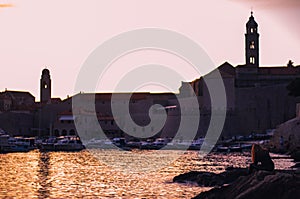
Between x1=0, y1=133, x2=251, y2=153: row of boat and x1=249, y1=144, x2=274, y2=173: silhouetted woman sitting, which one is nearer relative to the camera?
x1=249, y1=144, x2=274, y2=173: silhouetted woman sitting

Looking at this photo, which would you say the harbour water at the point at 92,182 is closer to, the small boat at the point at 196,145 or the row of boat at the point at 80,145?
the row of boat at the point at 80,145

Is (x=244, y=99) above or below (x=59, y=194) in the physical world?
above

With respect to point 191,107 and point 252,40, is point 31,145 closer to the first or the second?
point 191,107

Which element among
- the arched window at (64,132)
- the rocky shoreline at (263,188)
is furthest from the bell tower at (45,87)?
the rocky shoreline at (263,188)

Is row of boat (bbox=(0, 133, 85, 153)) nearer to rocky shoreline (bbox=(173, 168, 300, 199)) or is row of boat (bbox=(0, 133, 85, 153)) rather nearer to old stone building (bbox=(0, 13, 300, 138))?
old stone building (bbox=(0, 13, 300, 138))

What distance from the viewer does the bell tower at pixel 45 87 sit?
71.5m

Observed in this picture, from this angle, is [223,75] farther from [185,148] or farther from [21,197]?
[21,197]

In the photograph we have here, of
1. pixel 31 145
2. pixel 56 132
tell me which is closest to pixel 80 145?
pixel 31 145

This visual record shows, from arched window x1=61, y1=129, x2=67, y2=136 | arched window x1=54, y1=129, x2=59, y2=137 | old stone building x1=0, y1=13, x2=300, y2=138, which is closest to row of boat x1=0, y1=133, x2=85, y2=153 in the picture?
old stone building x1=0, y1=13, x2=300, y2=138

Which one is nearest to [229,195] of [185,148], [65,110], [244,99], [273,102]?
[185,148]

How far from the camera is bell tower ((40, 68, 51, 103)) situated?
71500mm

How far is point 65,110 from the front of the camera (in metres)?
71.4

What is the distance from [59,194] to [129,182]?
4.08 meters

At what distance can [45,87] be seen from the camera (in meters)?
73.6
